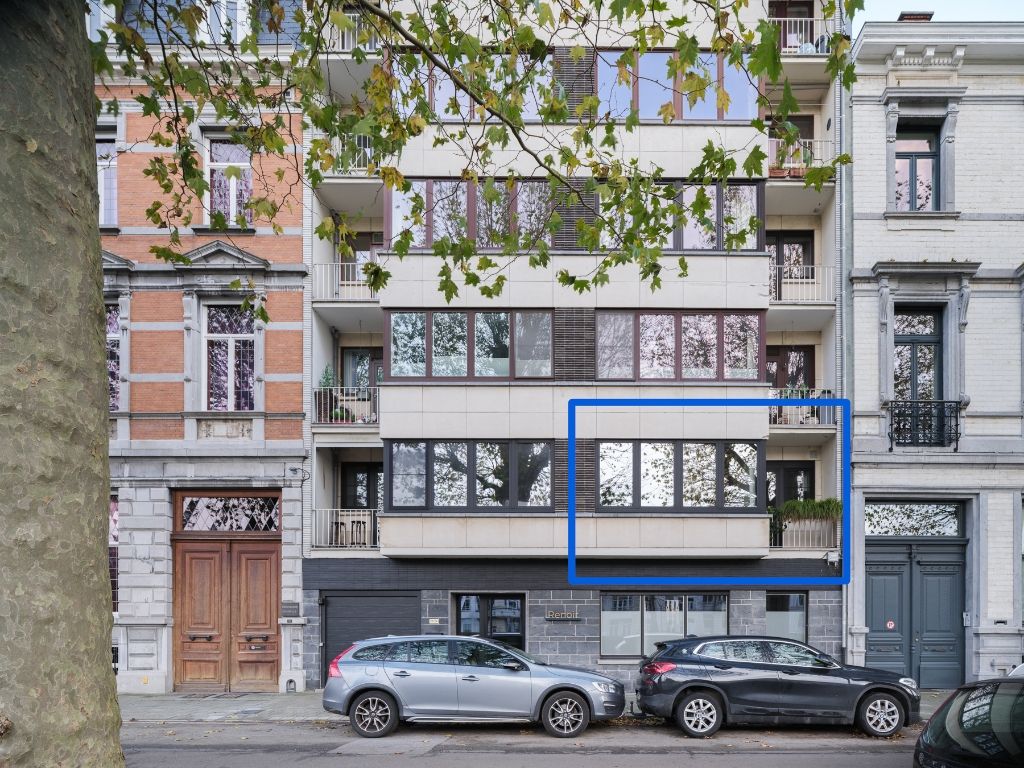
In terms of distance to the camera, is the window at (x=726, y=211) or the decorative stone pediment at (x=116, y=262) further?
the decorative stone pediment at (x=116, y=262)

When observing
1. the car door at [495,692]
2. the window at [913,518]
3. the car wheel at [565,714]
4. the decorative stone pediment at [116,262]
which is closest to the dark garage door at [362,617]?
the car door at [495,692]

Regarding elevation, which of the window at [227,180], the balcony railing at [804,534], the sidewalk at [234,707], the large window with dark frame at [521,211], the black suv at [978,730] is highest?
the window at [227,180]

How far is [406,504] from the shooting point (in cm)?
1562

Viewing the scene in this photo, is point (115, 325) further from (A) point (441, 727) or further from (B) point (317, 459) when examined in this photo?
(A) point (441, 727)

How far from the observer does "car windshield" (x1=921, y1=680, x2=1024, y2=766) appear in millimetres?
5059

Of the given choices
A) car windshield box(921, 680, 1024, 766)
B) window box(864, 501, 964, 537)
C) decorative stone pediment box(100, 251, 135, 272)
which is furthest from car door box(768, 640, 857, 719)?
decorative stone pediment box(100, 251, 135, 272)

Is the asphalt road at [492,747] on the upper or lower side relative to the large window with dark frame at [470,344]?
lower

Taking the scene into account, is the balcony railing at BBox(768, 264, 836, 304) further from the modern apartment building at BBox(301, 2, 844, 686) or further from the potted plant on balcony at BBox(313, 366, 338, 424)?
the potted plant on balcony at BBox(313, 366, 338, 424)

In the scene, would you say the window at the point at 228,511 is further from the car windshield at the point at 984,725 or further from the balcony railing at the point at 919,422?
the car windshield at the point at 984,725

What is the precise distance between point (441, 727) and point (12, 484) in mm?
11381

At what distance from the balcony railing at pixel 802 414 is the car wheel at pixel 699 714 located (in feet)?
20.8

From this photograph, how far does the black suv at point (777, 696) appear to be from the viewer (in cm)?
1195

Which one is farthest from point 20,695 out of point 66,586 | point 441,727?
point 441,727

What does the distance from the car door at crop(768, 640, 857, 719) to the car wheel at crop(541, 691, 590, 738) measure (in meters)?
2.99
